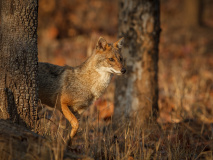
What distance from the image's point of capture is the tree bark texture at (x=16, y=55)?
13.1 feet

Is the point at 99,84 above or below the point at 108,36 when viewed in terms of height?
below

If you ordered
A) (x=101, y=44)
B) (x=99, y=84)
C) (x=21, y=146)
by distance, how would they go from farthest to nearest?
(x=101, y=44)
(x=99, y=84)
(x=21, y=146)

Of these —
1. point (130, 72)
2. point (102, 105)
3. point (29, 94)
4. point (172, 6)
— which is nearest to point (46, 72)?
point (29, 94)

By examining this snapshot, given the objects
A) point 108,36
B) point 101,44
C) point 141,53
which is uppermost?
point 108,36

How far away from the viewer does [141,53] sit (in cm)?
620

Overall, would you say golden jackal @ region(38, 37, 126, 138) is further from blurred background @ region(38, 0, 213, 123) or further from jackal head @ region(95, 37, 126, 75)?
blurred background @ region(38, 0, 213, 123)

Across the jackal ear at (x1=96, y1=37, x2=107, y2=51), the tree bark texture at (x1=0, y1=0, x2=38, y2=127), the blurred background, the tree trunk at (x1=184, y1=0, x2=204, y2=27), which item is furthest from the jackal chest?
the tree trunk at (x1=184, y1=0, x2=204, y2=27)

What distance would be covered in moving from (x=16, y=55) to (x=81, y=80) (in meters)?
1.55

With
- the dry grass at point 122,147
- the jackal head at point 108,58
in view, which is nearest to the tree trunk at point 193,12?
the dry grass at point 122,147

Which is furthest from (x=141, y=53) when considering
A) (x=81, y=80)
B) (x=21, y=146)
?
(x=21, y=146)

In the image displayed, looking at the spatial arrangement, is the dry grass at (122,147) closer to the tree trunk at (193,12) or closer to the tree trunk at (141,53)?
the tree trunk at (141,53)

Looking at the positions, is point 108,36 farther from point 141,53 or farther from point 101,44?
point 101,44

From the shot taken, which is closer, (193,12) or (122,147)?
(122,147)

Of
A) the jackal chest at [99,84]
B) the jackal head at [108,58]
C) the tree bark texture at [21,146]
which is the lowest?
the tree bark texture at [21,146]
